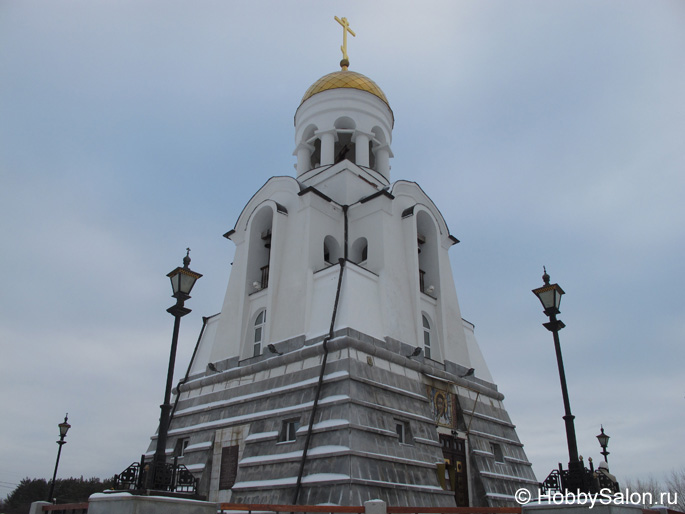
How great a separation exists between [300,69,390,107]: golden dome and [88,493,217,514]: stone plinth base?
2000 centimetres

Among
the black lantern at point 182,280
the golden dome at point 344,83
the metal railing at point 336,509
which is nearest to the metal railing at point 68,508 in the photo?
the metal railing at point 336,509

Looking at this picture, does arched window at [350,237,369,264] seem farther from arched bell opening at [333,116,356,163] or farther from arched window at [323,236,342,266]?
arched bell opening at [333,116,356,163]

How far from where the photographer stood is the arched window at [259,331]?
19438 mm

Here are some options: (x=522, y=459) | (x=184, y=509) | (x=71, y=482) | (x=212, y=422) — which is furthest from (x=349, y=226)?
(x=71, y=482)

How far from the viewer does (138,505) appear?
785 centimetres

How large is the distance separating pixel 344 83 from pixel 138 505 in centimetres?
2060

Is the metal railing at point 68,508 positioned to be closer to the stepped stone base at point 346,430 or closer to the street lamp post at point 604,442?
the stepped stone base at point 346,430

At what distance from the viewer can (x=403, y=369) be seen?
17.2 m

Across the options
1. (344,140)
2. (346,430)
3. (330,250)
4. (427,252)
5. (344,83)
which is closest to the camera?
(346,430)

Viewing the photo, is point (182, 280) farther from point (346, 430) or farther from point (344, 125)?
point (344, 125)

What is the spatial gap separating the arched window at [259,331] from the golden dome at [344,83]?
1068 centimetres

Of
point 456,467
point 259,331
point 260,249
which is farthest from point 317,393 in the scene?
point 260,249

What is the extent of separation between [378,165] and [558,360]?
14.6m

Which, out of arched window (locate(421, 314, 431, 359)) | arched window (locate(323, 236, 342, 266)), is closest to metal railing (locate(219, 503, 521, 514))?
arched window (locate(421, 314, 431, 359))
